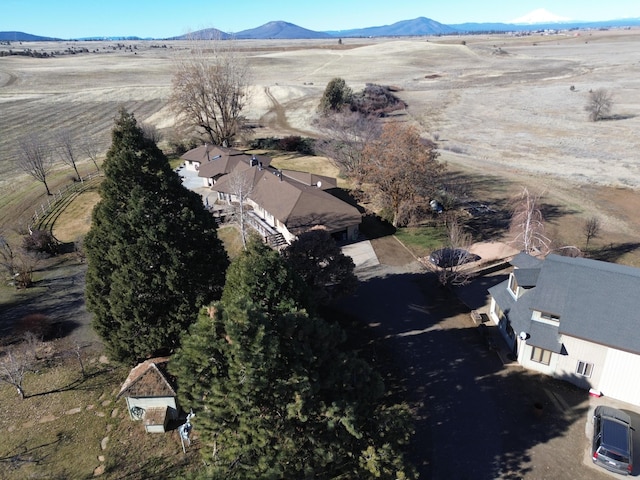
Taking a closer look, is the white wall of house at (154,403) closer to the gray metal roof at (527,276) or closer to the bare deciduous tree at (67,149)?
the gray metal roof at (527,276)

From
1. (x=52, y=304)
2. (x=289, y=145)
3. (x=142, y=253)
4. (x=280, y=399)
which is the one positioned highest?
(x=142, y=253)

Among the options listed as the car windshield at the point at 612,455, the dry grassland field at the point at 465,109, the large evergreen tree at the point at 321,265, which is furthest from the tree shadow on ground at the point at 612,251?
the large evergreen tree at the point at 321,265

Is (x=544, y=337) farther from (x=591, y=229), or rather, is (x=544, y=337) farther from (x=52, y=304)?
(x=52, y=304)

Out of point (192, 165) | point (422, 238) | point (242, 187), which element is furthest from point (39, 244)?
point (422, 238)

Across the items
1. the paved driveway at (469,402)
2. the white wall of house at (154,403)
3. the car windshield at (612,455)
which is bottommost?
the paved driveway at (469,402)

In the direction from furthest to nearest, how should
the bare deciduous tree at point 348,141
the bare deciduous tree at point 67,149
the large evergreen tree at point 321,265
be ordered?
the bare deciduous tree at point 67,149
the bare deciduous tree at point 348,141
the large evergreen tree at point 321,265

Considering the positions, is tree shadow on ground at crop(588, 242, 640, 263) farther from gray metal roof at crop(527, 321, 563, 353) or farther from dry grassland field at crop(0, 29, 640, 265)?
gray metal roof at crop(527, 321, 563, 353)
